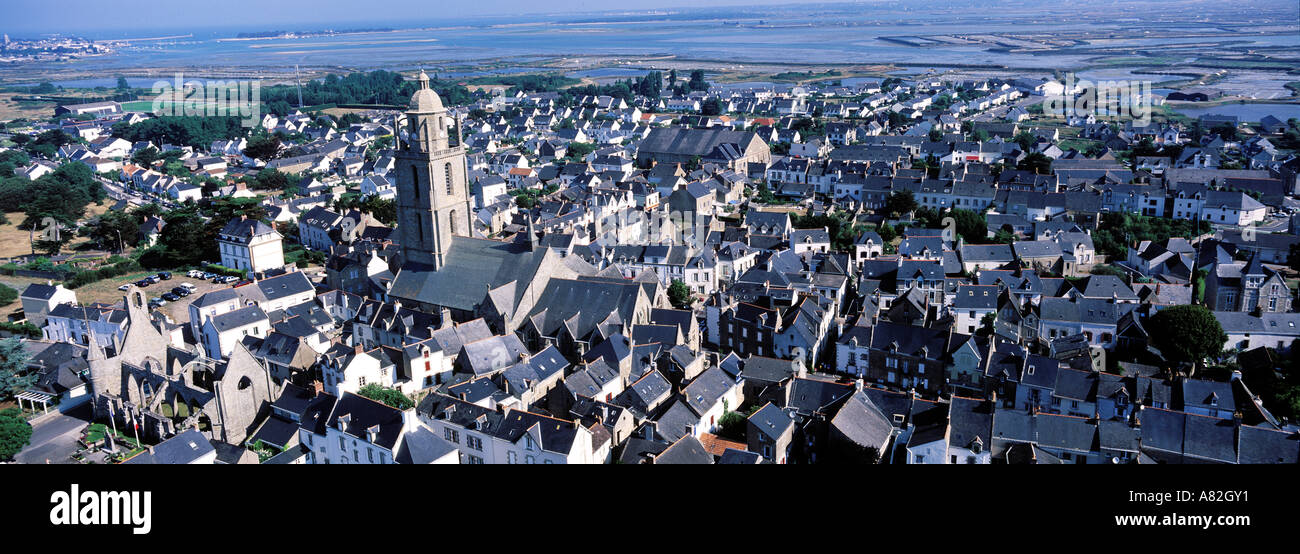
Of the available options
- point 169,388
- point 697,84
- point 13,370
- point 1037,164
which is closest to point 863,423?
point 169,388

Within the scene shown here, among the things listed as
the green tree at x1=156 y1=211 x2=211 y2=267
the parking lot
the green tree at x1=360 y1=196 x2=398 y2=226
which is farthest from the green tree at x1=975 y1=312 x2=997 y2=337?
the green tree at x1=156 y1=211 x2=211 y2=267

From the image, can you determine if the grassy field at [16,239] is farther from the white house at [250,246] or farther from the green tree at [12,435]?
the green tree at [12,435]

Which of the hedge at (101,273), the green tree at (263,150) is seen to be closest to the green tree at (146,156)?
the green tree at (263,150)

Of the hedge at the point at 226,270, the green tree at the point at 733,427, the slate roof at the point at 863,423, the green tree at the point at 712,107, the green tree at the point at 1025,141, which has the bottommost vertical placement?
the green tree at the point at 733,427

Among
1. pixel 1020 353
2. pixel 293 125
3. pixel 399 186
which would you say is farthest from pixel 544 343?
pixel 293 125

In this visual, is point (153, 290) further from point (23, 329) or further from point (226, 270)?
point (23, 329)
